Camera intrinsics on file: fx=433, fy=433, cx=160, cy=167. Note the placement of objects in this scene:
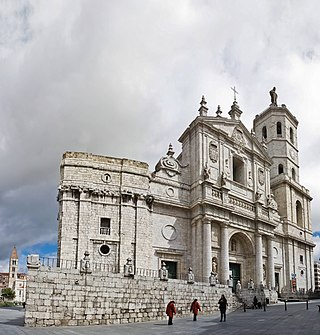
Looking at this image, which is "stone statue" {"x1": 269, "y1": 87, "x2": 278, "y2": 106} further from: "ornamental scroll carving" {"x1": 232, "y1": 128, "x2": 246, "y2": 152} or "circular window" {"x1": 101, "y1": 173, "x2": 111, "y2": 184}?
"circular window" {"x1": 101, "y1": 173, "x2": 111, "y2": 184}

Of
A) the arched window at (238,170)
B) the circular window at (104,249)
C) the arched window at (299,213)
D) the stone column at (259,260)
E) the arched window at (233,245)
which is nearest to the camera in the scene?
the circular window at (104,249)

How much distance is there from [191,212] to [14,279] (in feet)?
318

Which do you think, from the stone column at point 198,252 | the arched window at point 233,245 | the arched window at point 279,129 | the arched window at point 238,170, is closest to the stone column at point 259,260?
the arched window at point 233,245

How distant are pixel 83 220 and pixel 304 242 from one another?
1065 inches

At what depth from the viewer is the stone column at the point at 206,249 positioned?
3053 centimetres

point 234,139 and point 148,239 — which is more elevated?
point 234,139

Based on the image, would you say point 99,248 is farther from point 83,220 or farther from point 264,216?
point 264,216

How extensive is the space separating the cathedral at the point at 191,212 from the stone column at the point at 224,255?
76 mm

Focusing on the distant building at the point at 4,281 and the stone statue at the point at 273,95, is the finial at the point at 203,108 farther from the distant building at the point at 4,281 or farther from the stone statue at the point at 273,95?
the distant building at the point at 4,281

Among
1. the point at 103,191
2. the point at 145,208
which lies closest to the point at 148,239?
the point at 145,208

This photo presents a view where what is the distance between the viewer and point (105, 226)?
28859 millimetres

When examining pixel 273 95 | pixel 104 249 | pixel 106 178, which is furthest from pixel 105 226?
pixel 273 95

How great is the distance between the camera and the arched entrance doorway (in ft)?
115

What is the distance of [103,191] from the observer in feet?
95.1
